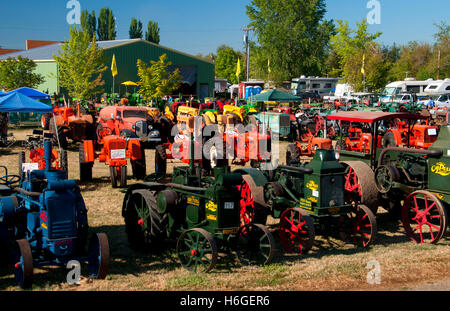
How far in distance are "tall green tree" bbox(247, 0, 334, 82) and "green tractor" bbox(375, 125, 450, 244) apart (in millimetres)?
49931

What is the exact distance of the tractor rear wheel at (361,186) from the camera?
26.8 feet

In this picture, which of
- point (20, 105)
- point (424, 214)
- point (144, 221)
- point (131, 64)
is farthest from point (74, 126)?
point (131, 64)

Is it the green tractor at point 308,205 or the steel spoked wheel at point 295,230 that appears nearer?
the steel spoked wheel at point 295,230

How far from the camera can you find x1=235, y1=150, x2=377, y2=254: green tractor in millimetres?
7277

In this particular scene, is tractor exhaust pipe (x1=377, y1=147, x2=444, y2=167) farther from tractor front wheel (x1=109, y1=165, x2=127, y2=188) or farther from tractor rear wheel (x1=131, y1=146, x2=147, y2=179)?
tractor rear wheel (x1=131, y1=146, x2=147, y2=179)

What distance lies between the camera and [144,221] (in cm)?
706

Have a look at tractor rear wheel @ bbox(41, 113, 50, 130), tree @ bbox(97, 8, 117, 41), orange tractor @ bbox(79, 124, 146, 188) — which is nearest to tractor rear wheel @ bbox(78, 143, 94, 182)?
orange tractor @ bbox(79, 124, 146, 188)

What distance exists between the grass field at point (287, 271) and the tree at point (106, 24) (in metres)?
63.6

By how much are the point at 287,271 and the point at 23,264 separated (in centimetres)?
329

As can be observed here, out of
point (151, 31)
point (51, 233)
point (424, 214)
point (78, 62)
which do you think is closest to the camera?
point (51, 233)

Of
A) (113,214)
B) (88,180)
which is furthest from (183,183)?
(88,180)

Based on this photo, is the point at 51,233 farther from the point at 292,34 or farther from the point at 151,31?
the point at 151,31

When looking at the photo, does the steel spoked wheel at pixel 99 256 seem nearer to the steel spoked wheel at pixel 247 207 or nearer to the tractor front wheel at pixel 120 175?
the steel spoked wheel at pixel 247 207

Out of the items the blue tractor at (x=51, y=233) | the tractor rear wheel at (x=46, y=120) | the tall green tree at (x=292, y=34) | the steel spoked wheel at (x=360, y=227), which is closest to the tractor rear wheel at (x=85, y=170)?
the blue tractor at (x=51, y=233)
